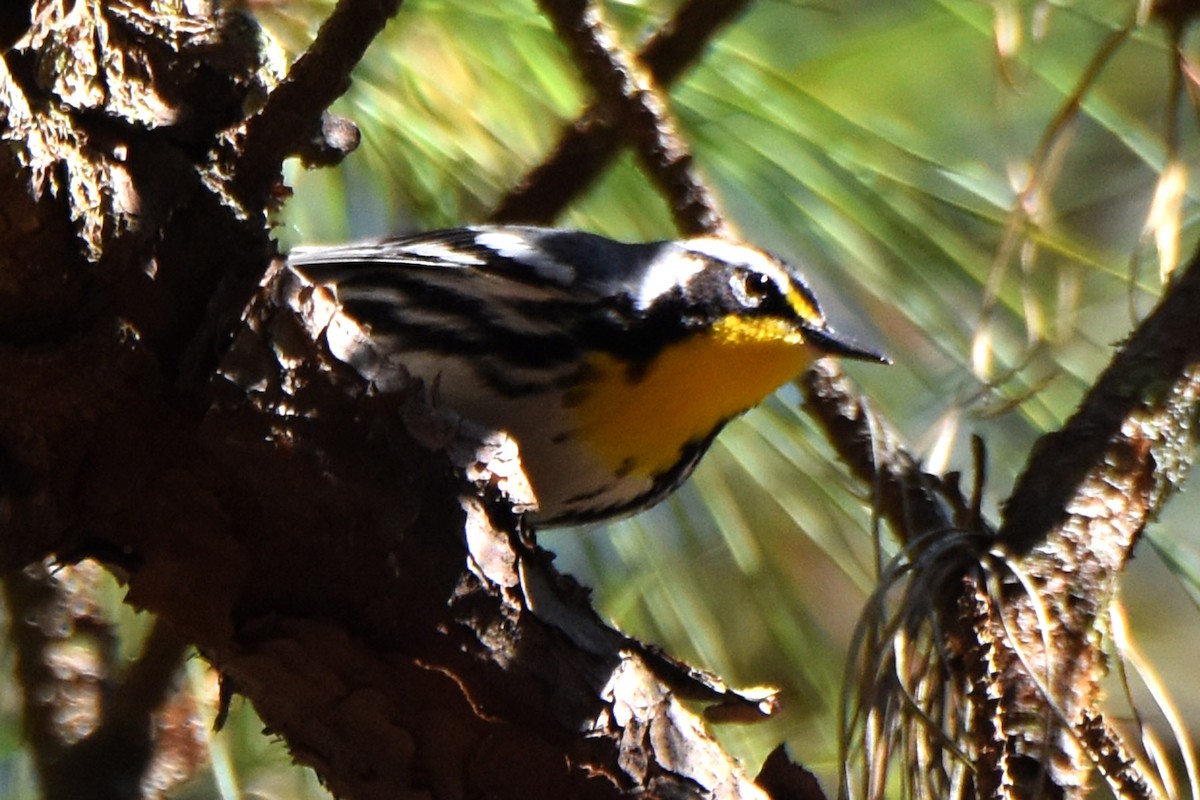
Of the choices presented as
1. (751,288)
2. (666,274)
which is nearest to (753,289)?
(751,288)

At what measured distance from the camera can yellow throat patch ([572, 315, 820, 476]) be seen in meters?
1.50

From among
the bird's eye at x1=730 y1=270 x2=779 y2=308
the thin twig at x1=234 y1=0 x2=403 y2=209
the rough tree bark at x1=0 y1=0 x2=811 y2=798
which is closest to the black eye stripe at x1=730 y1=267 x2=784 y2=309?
the bird's eye at x1=730 y1=270 x2=779 y2=308

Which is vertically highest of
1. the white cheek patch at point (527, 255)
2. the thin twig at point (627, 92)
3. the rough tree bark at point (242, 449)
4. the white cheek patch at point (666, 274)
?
the thin twig at point (627, 92)

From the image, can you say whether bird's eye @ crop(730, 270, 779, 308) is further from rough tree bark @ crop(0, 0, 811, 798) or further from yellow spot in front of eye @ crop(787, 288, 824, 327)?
rough tree bark @ crop(0, 0, 811, 798)

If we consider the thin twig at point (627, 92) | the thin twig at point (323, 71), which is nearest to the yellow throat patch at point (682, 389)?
the thin twig at point (627, 92)

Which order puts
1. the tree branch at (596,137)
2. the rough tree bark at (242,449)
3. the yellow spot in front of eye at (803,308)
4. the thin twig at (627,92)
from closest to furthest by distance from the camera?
the rough tree bark at (242,449) < the thin twig at (627,92) < the tree branch at (596,137) < the yellow spot in front of eye at (803,308)

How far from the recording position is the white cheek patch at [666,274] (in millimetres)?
1586

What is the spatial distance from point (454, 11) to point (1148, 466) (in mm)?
903

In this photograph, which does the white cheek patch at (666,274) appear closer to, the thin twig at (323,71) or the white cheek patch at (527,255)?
the white cheek patch at (527,255)

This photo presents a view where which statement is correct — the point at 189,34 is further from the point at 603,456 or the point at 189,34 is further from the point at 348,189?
the point at 348,189

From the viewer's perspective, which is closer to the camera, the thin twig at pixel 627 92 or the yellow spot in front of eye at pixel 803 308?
the thin twig at pixel 627 92

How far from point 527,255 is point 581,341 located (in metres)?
0.11

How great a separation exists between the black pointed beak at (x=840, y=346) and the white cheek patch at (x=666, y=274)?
0.49 feet

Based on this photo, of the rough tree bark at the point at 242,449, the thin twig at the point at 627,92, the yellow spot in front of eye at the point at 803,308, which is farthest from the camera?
the yellow spot in front of eye at the point at 803,308
